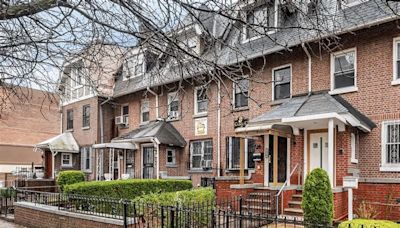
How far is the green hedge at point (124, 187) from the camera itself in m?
16.4

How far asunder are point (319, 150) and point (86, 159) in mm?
17352

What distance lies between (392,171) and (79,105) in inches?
827

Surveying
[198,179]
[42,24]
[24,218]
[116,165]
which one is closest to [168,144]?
[198,179]

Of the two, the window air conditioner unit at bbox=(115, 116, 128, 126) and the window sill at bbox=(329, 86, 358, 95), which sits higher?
the window sill at bbox=(329, 86, 358, 95)

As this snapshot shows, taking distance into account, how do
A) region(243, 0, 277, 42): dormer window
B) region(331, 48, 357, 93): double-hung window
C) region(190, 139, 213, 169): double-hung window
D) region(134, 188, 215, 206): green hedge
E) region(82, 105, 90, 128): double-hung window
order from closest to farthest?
1. region(243, 0, 277, 42): dormer window
2. region(134, 188, 215, 206): green hedge
3. region(331, 48, 357, 93): double-hung window
4. region(190, 139, 213, 169): double-hung window
5. region(82, 105, 90, 128): double-hung window

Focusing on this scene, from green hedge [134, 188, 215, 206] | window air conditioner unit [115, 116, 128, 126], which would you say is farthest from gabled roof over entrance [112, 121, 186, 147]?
green hedge [134, 188, 215, 206]

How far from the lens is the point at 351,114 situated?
13.3 meters

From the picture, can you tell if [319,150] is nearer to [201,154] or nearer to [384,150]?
[384,150]

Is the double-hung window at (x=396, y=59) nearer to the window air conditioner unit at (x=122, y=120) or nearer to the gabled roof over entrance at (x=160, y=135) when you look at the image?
the gabled roof over entrance at (x=160, y=135)

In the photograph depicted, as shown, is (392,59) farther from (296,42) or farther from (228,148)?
(228,148)

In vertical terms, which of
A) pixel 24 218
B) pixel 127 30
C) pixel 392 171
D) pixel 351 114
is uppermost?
pixel 127 30

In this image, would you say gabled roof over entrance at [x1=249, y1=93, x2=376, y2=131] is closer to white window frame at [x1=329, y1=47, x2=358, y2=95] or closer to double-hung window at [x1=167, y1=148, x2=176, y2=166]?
white window frame at [x1=329, y1=47, x2=358, y2=95]

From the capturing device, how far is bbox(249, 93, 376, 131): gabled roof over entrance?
43.0 feet

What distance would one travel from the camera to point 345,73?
48.5ft
